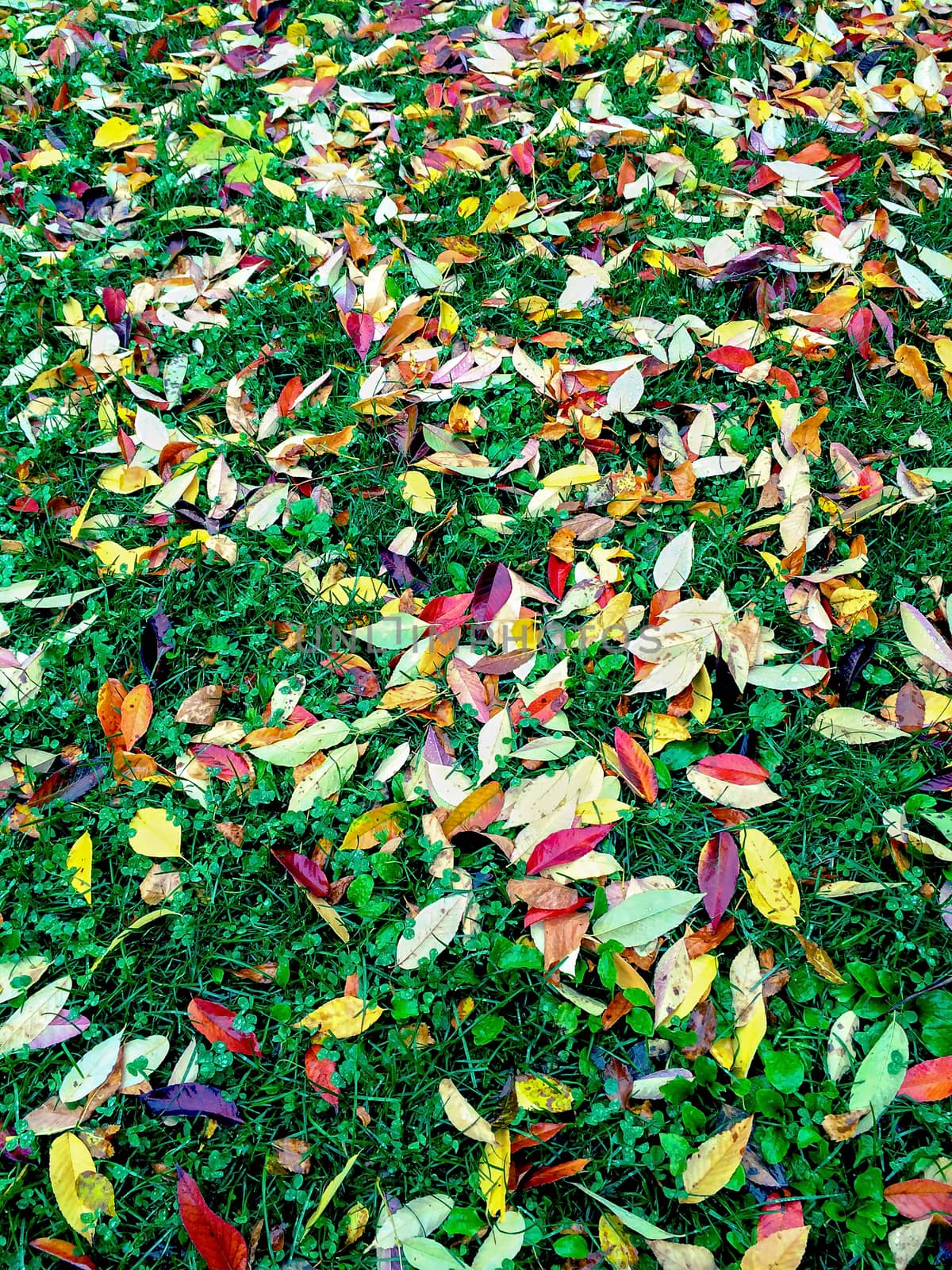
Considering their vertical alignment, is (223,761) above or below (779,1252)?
above

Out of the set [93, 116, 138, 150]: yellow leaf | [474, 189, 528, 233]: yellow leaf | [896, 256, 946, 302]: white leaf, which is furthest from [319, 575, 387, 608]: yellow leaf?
[93, 116, 138, 150]: yellow leaf

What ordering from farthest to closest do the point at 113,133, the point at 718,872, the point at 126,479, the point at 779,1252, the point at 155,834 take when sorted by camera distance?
the point at 113,133, the point at 126,479, the point at 155,834, the point at 718,872, the point at 779,1252

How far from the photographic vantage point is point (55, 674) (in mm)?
1896

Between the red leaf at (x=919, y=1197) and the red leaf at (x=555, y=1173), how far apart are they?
45 cm

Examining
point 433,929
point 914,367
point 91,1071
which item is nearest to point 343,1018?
point 433,929

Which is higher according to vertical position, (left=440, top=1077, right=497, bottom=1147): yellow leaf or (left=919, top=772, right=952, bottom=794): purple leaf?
(left=919, top=772, right=952, bottom=794): purple leaf

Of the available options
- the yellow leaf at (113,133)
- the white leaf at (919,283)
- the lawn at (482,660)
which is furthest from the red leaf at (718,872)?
the yellow leaf at (113,133)

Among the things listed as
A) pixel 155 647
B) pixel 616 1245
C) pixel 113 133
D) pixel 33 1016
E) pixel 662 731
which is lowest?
pixel 616 1245

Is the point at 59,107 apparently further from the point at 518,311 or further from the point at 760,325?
the point at 760,325

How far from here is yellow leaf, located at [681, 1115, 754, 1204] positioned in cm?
129

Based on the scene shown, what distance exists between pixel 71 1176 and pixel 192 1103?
0.64 feet

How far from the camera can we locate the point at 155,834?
167 cm

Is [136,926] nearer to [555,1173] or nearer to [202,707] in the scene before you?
[202,707]

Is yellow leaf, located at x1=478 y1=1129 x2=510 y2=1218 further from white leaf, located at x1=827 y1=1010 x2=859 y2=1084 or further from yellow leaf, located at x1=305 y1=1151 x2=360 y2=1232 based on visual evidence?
white leaf, located at x1=827 y1=1010 x2=859 y2=1084
